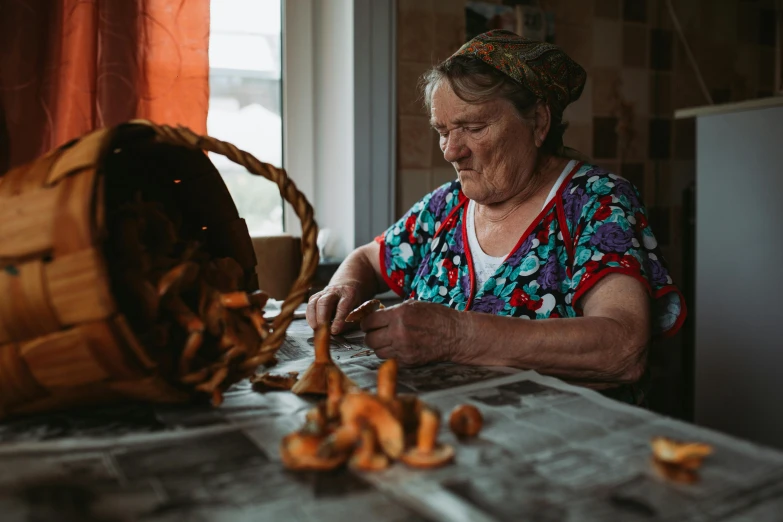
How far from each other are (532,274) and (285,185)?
1.95 ft

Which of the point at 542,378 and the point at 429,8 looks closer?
the point at 542,378

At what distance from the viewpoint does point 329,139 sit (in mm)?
1955

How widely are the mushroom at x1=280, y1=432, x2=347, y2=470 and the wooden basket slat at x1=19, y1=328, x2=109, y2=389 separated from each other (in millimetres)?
203

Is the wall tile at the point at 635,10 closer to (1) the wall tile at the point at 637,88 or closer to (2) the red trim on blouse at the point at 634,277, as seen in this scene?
(1) the wall tile at the point at 637,88

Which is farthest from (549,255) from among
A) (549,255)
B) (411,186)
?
(411,186)

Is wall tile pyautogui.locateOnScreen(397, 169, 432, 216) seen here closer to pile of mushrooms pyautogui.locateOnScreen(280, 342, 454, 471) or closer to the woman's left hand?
the woman's left hand

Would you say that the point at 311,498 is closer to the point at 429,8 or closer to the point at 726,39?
the point at 429,8

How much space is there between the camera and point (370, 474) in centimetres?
54

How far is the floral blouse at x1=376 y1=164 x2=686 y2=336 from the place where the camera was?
1052 millimetres

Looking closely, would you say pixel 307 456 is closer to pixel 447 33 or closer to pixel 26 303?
pixel 26 303

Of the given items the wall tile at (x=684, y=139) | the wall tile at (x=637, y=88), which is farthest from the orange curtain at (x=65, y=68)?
the wall tile at (x=684, y=139)

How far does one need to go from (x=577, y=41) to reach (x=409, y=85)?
61 centimetres

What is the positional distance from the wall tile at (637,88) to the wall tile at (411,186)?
30.5 inches

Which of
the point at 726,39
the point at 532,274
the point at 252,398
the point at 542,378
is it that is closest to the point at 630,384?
the point at 532,274
